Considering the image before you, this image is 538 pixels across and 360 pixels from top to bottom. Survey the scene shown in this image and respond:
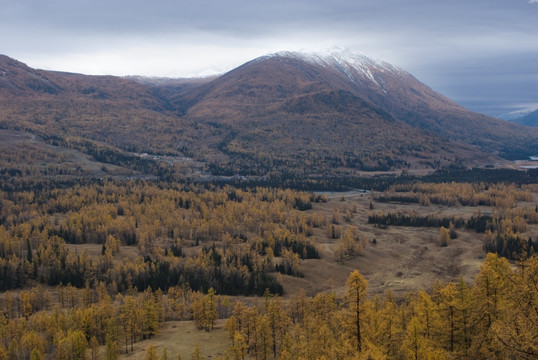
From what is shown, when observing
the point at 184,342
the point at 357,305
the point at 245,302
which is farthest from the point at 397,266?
the point at 357,305

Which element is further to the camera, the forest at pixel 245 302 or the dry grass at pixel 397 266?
the dry grass at pixel 397 266

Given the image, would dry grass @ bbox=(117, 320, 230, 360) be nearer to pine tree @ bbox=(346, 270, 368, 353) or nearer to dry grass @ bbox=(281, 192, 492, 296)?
pine tree @ bbox=(346, 270, 368, 353)

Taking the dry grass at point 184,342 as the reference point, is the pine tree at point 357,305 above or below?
above

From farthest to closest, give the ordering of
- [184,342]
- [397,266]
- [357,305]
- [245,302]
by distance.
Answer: [397,266] < [245,302] < [184,342] < [357,305]

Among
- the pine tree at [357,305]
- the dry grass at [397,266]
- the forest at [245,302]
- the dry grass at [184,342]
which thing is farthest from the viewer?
the dry grass at [397,266]

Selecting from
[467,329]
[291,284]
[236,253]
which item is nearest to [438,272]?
[291,284]

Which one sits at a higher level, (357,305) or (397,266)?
(357,305)

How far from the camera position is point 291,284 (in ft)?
494

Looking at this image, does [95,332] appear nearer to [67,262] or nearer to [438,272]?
[67,262]

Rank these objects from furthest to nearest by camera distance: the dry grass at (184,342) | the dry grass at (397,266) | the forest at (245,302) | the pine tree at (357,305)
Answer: the dry grass at (397,266)
the dry grass at (184,342)
the forest at (245,302)
the pine tree at (357,305)

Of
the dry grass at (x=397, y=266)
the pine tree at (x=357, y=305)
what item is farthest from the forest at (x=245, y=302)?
the dry grass at (x=397, y=266)

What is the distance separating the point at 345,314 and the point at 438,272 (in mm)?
125277

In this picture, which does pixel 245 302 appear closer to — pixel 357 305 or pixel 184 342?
pixel 184 342

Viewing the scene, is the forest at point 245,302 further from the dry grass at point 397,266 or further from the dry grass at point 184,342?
the dry grass at point 397,266
